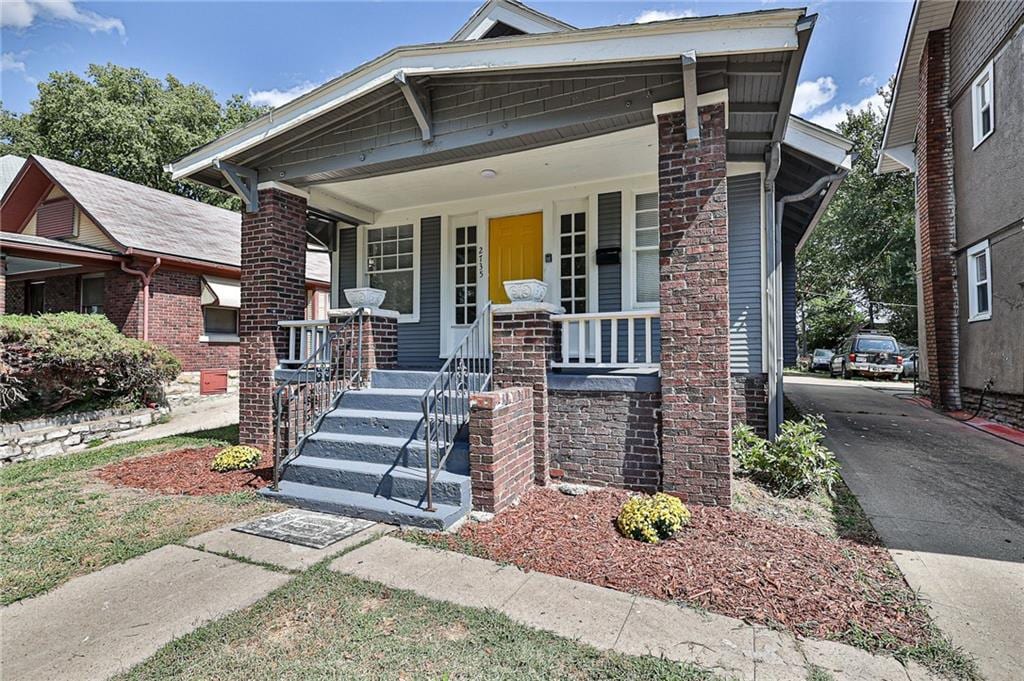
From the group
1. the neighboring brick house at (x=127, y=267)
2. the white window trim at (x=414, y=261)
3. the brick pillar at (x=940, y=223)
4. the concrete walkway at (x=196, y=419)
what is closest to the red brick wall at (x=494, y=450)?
the white window trim at (x=414, y=261)

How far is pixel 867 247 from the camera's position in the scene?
25.7 meters

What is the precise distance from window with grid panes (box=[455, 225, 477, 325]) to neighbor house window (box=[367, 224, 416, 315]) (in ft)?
2.48

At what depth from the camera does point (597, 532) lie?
3584mm

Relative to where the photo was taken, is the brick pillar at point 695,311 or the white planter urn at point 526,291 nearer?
the brick pillar at point 695,311

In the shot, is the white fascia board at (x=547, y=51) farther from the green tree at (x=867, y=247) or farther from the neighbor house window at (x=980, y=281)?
the green tree at (x=867, y=247)

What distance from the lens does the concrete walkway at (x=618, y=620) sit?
2203mm

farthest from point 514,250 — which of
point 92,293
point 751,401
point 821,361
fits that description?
point 821,361

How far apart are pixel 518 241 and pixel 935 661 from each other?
587 centimetres

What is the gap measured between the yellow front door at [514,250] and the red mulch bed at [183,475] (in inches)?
148

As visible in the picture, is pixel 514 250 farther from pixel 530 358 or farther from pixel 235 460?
pixel 235 460

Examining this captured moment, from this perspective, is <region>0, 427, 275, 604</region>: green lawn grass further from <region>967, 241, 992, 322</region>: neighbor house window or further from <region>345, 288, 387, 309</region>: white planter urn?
<region>967, 241, 992, 322</region>: neighbor house window

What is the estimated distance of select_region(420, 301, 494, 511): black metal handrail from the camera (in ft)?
13.4

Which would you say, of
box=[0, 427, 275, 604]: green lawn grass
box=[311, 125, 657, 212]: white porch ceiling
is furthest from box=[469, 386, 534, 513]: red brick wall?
box=[311, 125, 657, 212]: white porch ceiling

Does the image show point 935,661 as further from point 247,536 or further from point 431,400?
point 247,536
